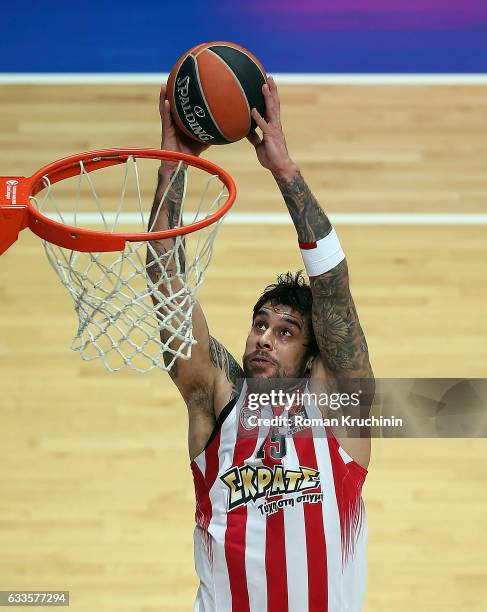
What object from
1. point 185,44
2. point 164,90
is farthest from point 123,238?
point 185,44

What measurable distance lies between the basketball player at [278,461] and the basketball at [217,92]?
45 millimetres

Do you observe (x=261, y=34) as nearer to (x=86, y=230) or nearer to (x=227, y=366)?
(x=227, y=366)

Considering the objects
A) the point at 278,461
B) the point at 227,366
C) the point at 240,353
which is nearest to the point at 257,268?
the point at 240,353

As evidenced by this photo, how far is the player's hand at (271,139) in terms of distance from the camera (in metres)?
3.40

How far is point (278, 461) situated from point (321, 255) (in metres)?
0.69

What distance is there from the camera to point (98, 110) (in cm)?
645

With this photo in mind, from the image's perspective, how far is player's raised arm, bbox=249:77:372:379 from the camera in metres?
3.42

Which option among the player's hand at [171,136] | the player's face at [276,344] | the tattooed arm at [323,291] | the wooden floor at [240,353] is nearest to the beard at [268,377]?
the player's face at [276,344]

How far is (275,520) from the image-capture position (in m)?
3.43

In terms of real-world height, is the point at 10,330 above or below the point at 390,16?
below

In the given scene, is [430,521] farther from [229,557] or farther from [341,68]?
[341,68]

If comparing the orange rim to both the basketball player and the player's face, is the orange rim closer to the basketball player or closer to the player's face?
the basketball player

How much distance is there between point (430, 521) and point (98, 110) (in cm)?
322

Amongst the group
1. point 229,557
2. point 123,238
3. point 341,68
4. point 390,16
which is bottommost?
point 229,557
